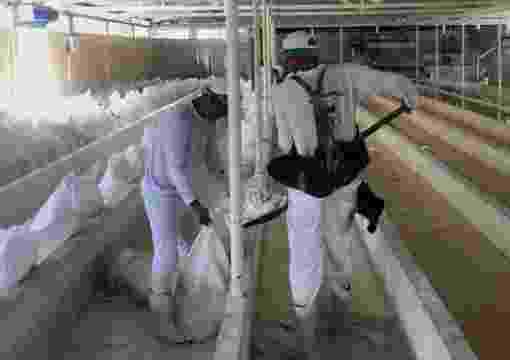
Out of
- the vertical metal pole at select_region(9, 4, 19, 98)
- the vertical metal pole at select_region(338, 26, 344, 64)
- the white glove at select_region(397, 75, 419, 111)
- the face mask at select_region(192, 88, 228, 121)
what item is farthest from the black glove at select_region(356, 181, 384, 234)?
the vertical metal pole at select_region(338, 26, 344, 64)

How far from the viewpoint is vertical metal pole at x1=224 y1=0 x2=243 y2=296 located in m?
2.81

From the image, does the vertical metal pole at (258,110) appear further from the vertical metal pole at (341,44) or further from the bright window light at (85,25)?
the vertical metal pole at (341,44)

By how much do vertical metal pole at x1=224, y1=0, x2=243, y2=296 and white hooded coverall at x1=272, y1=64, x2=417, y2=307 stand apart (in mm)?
312

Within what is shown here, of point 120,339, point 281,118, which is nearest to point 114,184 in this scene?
point 120,339

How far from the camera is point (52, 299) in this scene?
360 centimetres

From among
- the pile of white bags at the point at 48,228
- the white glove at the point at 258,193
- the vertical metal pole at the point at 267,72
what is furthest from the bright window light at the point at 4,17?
the white glove at the point at 258,193

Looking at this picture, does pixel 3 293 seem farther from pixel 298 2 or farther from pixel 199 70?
pixel 199 70

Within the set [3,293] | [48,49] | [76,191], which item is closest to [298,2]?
[48,49]

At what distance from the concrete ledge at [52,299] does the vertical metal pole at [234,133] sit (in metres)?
1.07

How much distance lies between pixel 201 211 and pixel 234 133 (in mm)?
710

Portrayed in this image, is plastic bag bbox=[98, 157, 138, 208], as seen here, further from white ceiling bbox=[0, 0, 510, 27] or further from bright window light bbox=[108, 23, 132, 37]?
bright window light bbox=[108, 23, 132, 37]

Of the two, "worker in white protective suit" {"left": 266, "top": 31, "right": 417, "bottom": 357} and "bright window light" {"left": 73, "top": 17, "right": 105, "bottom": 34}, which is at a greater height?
"bright window light" {"left": 73, "top": 17, "right": 105, "bottom": 34}

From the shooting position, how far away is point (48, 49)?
682 cm

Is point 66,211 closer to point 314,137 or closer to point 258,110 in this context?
point 258,110
